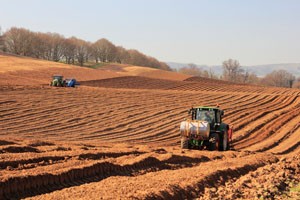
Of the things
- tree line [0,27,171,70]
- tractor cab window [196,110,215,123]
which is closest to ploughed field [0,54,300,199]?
tractor cab window [196,110,215,123]

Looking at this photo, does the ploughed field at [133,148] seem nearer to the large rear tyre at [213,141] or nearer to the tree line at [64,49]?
the large rear tyre at [213,141]

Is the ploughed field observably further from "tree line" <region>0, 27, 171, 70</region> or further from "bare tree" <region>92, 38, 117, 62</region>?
"bare tree" <region>92, 38, 117, 62</region>

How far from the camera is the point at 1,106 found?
24531mm

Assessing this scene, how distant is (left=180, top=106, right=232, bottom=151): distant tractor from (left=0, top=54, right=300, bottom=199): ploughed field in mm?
755

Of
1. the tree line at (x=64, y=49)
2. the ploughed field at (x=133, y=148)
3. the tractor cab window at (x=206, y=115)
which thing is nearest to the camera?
the ploughed field at (x=133, y=148)

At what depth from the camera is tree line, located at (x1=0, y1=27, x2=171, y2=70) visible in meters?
89.5

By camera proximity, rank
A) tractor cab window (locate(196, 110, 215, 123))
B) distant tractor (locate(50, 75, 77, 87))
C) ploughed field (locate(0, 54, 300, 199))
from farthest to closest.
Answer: distant tractor (locate(50, 75, 77, 87))
tractor cab window (locate(196, 110, 215, 123))
ploughed field (locate(0, 54, 300, 199))

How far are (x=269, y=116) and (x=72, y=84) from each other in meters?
18.5

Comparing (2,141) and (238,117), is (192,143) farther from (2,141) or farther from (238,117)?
(238,117)

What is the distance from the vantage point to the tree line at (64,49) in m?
89.5

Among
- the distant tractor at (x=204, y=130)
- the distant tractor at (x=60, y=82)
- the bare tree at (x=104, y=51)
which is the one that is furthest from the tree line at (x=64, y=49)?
the distant tractor at (x=204, y=130)

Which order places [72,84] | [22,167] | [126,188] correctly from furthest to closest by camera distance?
[72,84], [22,167], [126,188]

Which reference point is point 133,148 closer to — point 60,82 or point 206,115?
point 206,115

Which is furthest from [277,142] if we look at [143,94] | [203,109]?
[143,94]
